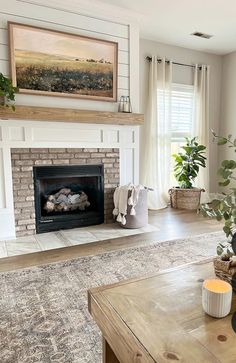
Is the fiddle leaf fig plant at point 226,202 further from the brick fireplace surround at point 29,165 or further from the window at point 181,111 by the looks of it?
the window at point 181,111

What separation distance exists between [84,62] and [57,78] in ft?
1.34

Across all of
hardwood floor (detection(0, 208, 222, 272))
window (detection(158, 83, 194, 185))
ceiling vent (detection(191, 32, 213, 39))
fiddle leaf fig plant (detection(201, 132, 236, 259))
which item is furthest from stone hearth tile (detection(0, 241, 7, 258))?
ceiling vent (detection(191, 32, 213, 39))

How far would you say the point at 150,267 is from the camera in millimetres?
2271

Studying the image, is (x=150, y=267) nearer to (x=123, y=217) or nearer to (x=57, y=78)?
(x=123, y=217)

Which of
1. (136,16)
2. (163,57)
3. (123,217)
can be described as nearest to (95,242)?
(123,217)

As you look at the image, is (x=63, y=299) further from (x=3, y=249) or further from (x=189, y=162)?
(x=189, y=162)

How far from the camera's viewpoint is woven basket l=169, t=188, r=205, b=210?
4.32m

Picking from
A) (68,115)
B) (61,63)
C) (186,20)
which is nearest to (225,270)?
(68,115)

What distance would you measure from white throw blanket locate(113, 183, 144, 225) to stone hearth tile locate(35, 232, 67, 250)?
2.55ft

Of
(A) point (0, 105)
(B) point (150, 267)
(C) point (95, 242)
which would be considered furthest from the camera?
(C) point (95, 242)

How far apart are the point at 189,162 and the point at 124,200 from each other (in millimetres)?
1674

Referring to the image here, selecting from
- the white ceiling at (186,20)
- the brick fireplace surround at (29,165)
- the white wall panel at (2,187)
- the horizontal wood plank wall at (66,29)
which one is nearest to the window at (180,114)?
the white ceiling at (186,20)

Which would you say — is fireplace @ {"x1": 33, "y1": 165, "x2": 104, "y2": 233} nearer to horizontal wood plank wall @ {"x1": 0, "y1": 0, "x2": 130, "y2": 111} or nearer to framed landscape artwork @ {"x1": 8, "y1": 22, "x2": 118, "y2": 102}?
horizontal wood plank wall @ {"x1": 0, "y1": 0, "x2": 130, "y2": 111}

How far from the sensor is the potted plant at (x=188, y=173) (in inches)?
170
